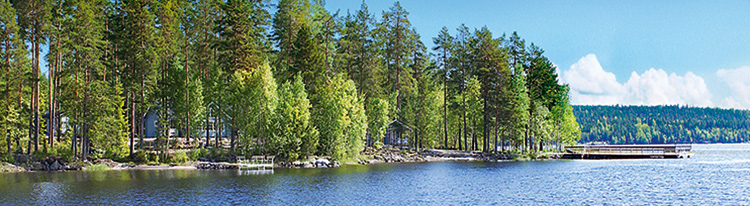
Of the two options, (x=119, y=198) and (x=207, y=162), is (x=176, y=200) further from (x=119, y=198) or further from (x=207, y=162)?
(x=207, y=162)

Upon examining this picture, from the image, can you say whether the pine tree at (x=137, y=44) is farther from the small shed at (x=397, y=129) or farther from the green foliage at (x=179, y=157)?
the small shed at (x=397, y=129)

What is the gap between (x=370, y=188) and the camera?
3744 cm

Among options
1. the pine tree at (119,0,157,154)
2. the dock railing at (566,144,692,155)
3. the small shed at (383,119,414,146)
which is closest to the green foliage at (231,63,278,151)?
the pine tree at (119,0,157,154)

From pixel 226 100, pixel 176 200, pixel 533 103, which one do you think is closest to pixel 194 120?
pixel 226 100

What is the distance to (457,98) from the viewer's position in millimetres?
80500

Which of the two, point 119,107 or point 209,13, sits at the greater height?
point 209,13

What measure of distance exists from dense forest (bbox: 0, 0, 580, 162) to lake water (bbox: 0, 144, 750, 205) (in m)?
7.56

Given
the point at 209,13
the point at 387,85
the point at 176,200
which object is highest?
the point at 209,13

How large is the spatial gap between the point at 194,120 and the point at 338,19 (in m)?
22.3

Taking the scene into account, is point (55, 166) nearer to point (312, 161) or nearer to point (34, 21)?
point (34, 21)

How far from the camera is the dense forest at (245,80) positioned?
163 ft

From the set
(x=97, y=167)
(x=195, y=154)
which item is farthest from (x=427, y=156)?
(x=97, y=167)

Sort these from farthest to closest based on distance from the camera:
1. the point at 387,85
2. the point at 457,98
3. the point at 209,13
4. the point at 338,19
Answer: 1. the point at 457,98
2. the point at 387,85
3. the point at 338,19
4. the point at 209,13

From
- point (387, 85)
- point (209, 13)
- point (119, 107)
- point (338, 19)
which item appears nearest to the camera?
point (119, 107)
